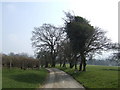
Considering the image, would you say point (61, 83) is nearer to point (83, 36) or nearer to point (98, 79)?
point (98, 79)

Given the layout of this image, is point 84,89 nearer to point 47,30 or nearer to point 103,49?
point 103,49

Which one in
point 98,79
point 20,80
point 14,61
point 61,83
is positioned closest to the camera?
point 20,80

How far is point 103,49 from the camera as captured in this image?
5234cm

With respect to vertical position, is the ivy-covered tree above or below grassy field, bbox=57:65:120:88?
above

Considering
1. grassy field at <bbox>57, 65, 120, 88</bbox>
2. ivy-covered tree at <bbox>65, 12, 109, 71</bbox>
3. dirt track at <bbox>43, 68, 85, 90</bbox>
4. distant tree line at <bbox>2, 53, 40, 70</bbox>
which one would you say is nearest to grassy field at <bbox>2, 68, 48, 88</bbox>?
dirt track at <bbox>43, 68, 85, 90</bbox>

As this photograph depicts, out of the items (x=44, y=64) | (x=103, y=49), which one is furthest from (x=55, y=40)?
(x=103, y=49)

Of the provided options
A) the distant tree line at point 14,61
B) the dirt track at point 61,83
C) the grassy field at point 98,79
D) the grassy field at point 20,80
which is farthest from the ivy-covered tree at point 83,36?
the grassy field at point 20,80

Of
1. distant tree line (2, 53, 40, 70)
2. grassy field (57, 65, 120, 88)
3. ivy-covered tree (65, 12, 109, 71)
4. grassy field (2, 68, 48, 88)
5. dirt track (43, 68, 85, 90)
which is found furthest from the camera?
ivy-covered tree (65, 12, 109, 71)

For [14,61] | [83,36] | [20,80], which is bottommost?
[20,80]

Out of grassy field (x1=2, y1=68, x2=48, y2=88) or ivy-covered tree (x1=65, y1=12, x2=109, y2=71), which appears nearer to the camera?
grassy field (x1=2, y1=68, x2=48, y2=88)

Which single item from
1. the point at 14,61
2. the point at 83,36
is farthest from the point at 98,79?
the point at 14,61

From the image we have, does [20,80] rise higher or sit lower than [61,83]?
higher

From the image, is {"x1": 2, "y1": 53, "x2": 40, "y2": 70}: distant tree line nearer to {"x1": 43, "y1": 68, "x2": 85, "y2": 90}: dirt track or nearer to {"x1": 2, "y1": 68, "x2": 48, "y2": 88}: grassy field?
{"x1": 2, "y1": 68, "x2": 48, "y2": 88}: grassy field

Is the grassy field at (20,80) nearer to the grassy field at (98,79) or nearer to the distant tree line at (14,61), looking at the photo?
the grassy field at (98,79)
